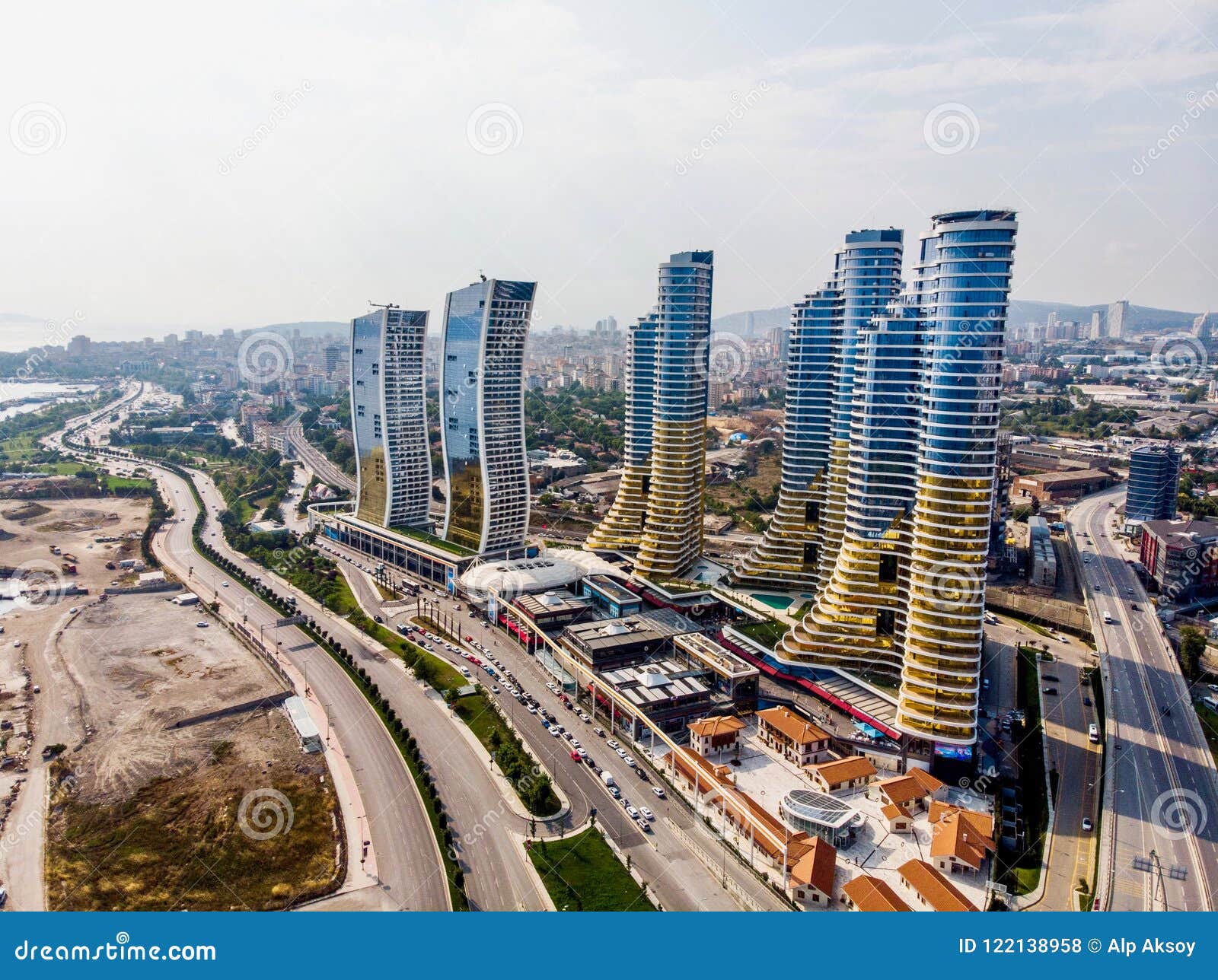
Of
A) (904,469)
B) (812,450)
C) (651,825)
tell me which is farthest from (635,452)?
(651,825)

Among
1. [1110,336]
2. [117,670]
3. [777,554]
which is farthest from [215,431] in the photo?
[1110,336]

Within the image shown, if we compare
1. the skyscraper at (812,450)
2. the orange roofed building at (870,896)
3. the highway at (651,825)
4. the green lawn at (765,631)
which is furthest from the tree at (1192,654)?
the highway at (651,825)

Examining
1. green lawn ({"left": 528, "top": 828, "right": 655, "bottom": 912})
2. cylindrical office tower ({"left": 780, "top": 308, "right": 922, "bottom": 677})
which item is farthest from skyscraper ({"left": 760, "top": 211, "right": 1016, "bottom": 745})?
green lawn ({"left": 528, "top": 828, "right": 655, "bottom": 912})

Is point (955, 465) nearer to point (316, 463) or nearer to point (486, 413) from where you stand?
point (486, 413)

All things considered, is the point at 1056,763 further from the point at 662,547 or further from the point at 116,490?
the point at 116,490

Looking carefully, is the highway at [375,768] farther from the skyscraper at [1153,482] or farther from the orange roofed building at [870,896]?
the skyscraper at [1153,482]

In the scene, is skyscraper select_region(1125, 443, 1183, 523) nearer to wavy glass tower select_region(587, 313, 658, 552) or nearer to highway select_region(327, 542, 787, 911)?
wavy glass tower select_region(587, 313, 658, 552)
